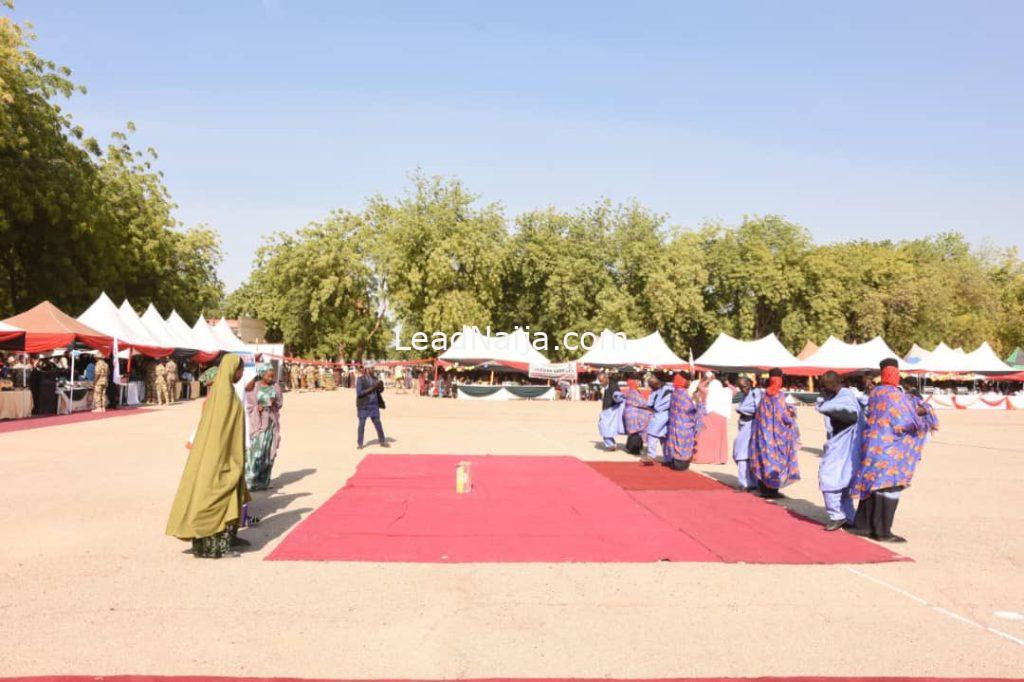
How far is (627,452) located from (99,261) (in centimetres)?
3060

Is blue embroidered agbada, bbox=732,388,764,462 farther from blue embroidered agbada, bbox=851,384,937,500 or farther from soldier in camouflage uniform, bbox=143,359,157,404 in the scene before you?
soldier in camouflage uniform, bbox=143,359,157,404

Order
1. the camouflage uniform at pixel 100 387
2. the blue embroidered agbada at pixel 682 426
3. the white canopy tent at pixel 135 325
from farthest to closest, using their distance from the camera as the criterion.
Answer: the white canopy tent at pixel 135 325, the camouflage uniform at pixel 100 387, the blue embroidered agbada at pixel 682 426

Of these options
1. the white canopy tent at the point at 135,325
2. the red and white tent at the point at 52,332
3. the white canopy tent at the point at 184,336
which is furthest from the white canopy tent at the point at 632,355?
the red and white tent at the point at 52,332

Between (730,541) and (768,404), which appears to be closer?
(730,541)

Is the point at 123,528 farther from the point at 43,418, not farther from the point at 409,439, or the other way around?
the point at 43,418

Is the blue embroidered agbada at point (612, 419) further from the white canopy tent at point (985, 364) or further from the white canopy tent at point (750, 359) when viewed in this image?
the white canopy tent at point (985, 364)

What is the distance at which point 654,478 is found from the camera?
11.8 m

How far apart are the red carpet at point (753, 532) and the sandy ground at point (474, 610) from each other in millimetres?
333

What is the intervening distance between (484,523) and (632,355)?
110 feet

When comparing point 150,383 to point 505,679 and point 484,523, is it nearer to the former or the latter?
point 484,523

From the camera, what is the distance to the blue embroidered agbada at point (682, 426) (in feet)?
42.1

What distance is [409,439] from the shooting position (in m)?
17.4

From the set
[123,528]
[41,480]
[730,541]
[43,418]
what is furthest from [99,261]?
[730,541]

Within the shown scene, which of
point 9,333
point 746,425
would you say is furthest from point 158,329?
point 746,425
